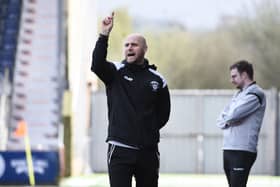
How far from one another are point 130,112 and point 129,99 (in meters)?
0.10

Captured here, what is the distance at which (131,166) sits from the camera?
23.2 feet

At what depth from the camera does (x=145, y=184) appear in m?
7.19

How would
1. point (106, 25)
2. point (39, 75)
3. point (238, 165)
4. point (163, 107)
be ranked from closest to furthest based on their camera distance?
point (106, 25) < point (163, 107) < point (238, 165) < point (39, 75)

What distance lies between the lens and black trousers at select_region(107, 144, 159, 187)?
7008 mm

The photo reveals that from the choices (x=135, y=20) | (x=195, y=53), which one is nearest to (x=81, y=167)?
(x=195, y=53)

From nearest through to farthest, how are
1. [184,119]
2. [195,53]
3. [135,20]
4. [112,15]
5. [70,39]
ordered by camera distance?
[112,15], [70,39], [184,119], [195,53], [135,20]

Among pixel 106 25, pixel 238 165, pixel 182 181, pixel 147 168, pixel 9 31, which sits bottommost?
pixel 182 181

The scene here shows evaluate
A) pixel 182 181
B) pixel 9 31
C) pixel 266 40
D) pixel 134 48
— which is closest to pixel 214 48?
pixel 266 40

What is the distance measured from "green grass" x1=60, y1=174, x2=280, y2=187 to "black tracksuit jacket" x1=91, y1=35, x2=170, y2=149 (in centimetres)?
1016

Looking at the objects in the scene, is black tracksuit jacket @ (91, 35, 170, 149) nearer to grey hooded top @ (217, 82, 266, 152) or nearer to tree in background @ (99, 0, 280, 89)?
grey hooded top @ (217, 82, 266, 152)

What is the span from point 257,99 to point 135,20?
4483 centimetres

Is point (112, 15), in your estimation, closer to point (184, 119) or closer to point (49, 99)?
point (49, 99)

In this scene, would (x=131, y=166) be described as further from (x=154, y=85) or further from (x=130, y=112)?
(x=154, y=85)

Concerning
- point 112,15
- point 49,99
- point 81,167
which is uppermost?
point 112,15
